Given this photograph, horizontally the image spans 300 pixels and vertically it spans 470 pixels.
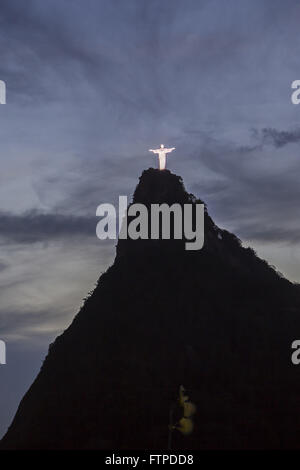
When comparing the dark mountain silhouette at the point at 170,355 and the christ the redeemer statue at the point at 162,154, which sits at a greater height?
the christ the redeemer statue at the point at 162,154

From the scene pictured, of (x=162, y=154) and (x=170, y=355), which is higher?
(x=162, y=154)

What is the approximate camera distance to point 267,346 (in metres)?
61.8

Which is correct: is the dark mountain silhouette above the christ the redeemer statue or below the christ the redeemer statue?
below

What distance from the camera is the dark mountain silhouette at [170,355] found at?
55.2 m

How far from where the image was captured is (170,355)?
59.6m

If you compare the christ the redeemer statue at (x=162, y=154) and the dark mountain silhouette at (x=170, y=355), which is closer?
the dark mountain silhouette at (x=170, y=355)

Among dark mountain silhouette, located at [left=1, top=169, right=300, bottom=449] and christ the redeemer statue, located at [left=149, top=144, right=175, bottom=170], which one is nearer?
dark mountain silhouette, located at [left=1, top=169, right=300, bottom=449]

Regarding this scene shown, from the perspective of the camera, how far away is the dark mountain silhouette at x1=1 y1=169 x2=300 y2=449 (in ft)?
181
